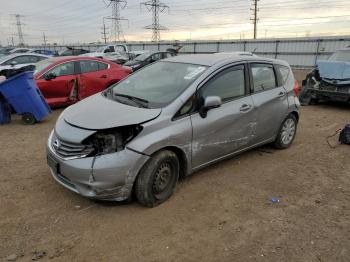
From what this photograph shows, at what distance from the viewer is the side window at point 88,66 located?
8.98 metres

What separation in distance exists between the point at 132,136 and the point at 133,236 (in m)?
1.04

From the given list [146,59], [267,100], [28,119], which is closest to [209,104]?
[267,100]

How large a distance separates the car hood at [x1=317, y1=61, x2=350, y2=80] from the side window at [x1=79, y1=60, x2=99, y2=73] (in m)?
6.70

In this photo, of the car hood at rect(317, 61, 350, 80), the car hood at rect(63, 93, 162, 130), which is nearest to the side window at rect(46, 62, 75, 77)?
the car hood at rect(63, 93, 162, 130)

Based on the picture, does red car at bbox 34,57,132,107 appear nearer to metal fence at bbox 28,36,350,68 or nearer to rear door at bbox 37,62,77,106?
rear door at bbox 37,62,77,106

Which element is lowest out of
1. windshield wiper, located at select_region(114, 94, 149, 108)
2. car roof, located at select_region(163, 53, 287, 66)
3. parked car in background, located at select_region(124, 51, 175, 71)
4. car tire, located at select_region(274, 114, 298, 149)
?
car tire, located at select_region(274, 114, 298, 149)

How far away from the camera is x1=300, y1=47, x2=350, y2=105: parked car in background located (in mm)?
8914

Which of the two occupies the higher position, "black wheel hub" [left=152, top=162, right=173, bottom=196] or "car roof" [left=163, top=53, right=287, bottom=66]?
"car roof" [left=163, top=53, right=287, bottom=66]

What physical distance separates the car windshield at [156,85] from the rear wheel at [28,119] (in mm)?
3571

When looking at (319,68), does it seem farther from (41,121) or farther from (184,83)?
(41,121)

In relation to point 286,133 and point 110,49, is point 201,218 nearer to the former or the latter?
point 286,133

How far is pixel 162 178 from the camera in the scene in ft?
12.4

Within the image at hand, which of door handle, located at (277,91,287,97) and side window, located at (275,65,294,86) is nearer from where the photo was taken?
door handle, located at (277,91,287,97)

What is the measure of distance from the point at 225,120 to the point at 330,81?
6.33 metres
